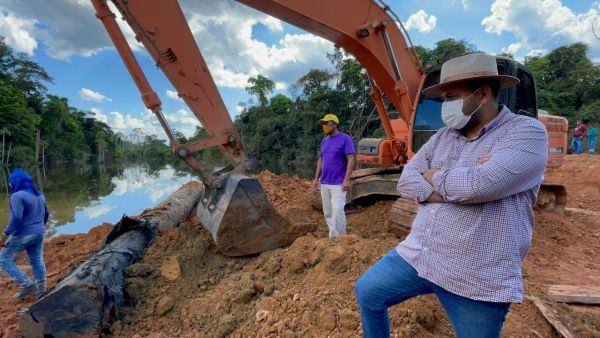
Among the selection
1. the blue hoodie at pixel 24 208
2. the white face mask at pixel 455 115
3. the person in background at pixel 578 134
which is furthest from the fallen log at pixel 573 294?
the person in background at pixel 578 134

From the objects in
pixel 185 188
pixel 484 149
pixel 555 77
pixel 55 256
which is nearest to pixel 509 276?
pixel 484 149

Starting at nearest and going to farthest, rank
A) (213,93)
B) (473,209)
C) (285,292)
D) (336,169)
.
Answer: (473,209) → (285,292) → (213,93) → (336,169)

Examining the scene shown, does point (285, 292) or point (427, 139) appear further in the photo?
point (427, 139)

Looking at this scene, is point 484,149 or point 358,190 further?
point 358,190

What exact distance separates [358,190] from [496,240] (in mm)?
4266

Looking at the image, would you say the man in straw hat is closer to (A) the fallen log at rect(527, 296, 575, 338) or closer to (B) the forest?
(A) the fallen log at rect(527, 296, 575, 338)

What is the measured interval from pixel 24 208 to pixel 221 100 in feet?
9.23

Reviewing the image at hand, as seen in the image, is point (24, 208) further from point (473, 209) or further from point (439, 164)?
point (473, 209)

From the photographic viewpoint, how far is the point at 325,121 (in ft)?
15.1

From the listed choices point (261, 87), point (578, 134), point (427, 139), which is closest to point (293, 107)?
point (261, 87)

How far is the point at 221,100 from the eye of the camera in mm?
4148

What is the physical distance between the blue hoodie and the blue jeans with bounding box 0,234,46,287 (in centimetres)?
9

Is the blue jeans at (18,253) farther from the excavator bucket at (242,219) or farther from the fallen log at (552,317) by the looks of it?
Answer: the fallen log at (552,317)

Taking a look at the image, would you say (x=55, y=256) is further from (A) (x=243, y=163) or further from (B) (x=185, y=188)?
(A) (x=243, y=163)
